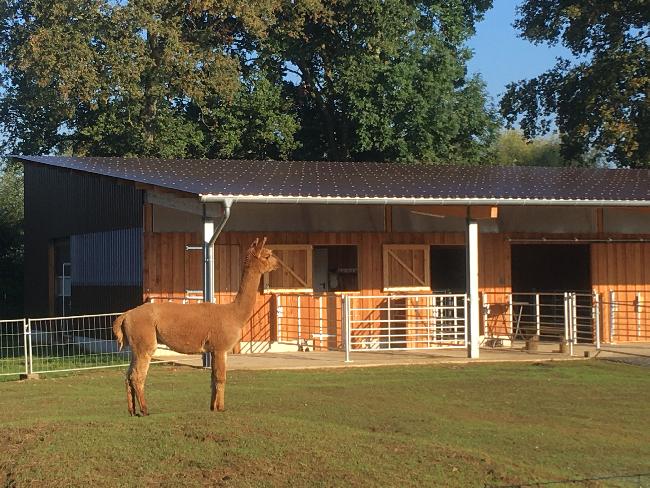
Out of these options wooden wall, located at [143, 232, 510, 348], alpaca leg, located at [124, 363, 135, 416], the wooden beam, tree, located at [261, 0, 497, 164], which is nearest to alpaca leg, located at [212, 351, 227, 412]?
alpaca leg, located at [124, 363, 135, 416]

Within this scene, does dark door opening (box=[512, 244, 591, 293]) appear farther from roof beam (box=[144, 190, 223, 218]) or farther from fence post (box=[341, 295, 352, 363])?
roof beam (box=[144, 190, 223, 218])

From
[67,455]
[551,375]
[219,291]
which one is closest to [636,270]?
[551,375]

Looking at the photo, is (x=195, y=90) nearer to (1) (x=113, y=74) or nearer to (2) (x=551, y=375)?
(1) (x=113, y=74)

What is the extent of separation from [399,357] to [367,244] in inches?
126

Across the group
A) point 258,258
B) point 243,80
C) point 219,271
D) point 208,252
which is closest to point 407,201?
point 208,252

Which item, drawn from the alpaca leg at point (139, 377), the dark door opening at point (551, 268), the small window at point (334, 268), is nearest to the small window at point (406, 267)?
the small window at point (334, 268)

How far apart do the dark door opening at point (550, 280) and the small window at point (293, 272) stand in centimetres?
481

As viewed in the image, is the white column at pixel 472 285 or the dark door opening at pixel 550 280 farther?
the dark door opening at pixel 550 280

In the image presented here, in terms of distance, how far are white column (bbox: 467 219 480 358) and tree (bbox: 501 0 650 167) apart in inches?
626

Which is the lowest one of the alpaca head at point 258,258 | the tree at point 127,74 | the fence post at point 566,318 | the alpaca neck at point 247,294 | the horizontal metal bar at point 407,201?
the fence post at point 566,318

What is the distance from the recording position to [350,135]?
35312mm

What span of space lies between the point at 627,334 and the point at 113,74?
17.0 m

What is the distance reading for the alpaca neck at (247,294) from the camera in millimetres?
11898

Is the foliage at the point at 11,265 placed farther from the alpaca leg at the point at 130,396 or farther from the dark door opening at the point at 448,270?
the alpaca leg at the point at 130,396
